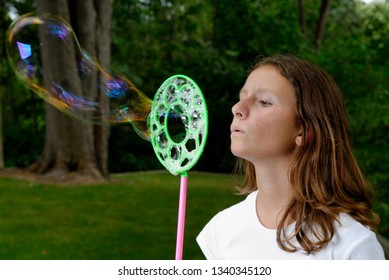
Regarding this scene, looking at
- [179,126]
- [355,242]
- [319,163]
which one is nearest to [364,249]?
[355,242]

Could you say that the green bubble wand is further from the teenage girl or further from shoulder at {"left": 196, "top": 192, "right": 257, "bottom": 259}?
shoulder at {"left": 196, "top": 192, "right": 257, "bottom": 259}

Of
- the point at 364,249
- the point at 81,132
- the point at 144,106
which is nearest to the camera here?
the point at 364,249

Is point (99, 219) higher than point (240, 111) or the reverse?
the reverse

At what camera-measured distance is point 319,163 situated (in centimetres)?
181

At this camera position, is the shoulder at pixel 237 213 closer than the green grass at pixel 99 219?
Yes

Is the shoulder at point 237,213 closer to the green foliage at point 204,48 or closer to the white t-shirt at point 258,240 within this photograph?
the white t-shirt at point 258,240

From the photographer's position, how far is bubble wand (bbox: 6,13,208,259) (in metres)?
1.77

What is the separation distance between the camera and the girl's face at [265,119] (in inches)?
67.6

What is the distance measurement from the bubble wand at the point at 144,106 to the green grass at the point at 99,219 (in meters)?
1.96

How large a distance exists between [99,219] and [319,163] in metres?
4.37

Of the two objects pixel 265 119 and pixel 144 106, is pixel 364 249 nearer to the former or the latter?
pixel 265 119

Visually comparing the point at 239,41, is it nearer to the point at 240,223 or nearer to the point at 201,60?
the point at 201,60

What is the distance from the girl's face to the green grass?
298cm

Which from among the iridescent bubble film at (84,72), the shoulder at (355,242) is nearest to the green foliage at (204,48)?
the iridescent bubble film at (84,72)
